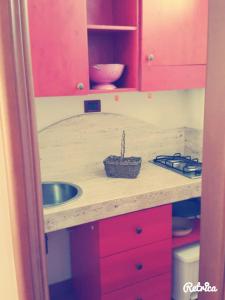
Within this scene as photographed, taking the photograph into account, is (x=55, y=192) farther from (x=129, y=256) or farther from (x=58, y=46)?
(x=58, y=46)

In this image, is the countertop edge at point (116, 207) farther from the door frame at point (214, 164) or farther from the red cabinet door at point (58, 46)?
the door frame at point (214, 164)

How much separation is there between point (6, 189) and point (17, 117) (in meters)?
0.17

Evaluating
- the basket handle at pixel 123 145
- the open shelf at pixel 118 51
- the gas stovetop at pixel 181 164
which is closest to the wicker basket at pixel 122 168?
the basket handle at pixel 123 145

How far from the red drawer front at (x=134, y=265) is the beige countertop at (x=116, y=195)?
25 cm

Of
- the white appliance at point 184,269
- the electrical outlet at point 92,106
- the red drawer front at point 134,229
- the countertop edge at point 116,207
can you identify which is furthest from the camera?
the electrical outlet at point 92,106

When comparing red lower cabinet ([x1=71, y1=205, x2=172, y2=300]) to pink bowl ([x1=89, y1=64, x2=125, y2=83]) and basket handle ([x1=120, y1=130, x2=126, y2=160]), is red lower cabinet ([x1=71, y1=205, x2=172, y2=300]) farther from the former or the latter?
pink bowl ([x1=89, y1=64, x2=125, y2=83])

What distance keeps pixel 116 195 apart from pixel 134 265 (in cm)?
42

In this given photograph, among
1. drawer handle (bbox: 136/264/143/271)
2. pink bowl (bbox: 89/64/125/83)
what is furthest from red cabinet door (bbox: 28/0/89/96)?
drawer handle (bbox: 136/264/143/271)

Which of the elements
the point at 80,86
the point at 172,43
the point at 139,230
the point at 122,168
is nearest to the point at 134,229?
the point at 139,230

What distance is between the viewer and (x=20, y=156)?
77 cm

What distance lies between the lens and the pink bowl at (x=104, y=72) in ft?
6.04

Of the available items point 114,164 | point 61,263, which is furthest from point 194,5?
point 61,263

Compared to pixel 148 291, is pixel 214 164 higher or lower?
higher

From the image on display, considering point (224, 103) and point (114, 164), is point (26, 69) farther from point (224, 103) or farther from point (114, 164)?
point (114, 164)
